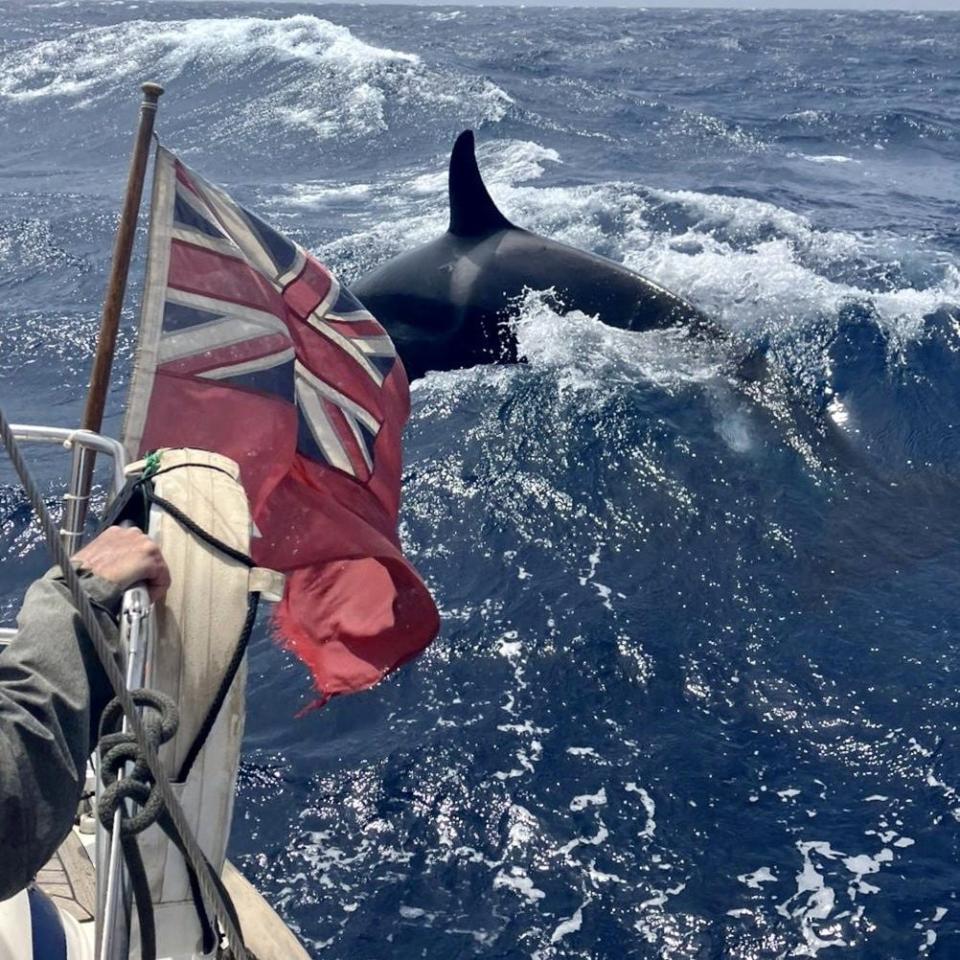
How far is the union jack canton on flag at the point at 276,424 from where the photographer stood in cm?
536

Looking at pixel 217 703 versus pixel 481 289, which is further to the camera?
pixel 481 289

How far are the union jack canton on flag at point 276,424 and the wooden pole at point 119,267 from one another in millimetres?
195

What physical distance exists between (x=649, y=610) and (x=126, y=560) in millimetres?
5861

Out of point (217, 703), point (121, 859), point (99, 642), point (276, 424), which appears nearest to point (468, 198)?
point (276, 424)

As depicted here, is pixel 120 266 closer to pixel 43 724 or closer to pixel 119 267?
pixel 119 267

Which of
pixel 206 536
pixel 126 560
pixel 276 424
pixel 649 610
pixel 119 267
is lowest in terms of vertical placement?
pixel 649 610

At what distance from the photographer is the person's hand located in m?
3.09

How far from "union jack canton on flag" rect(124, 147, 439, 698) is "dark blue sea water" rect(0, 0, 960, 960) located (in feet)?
4.89

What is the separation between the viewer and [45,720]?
2592 mm

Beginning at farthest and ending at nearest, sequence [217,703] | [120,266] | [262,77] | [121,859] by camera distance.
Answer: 1. [262,77]
2. [120,266]
3. [217,703]
4. [121,859]

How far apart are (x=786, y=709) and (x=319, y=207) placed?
55.1 ft

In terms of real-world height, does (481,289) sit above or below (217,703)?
below

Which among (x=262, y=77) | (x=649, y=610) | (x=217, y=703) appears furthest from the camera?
(x=262, y=77)

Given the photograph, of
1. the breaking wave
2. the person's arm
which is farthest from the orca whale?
the breaking wave
